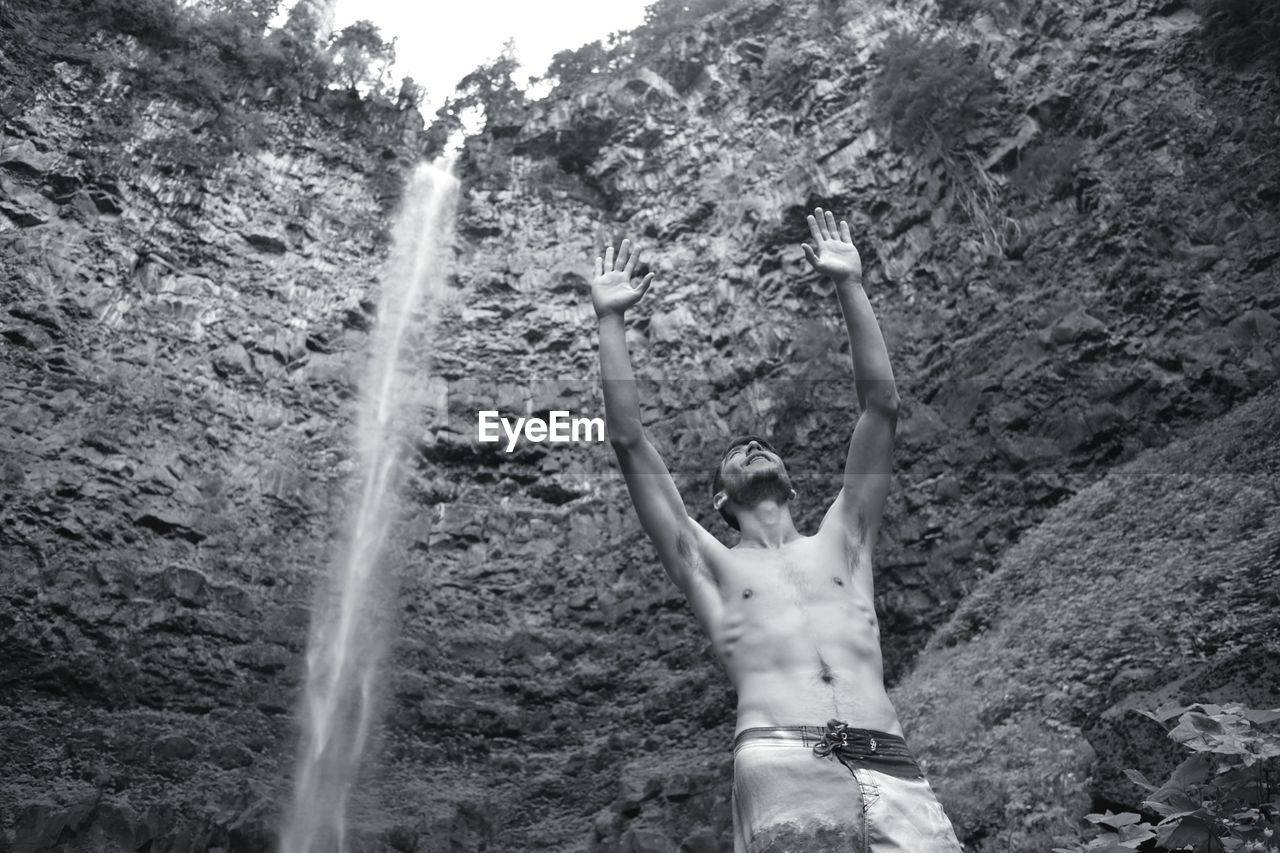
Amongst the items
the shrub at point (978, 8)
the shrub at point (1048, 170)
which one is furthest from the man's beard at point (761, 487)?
the shrub at point (978, 8)

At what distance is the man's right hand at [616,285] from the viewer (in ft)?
9.59

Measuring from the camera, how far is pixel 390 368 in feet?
51.7

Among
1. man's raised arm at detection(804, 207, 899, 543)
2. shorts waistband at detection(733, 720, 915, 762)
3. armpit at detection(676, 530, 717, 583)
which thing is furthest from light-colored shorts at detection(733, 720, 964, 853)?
man's raised arm at detection(804, 207, 899, 543)

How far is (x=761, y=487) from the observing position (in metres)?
2.79

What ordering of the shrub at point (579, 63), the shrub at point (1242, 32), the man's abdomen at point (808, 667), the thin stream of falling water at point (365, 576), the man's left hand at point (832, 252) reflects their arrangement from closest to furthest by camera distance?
the man's abdomen at point (808, 667)
the man's left hand at point (832, 252)
the thin stream of falling water at point (365, 576)
the shrub at point (1242, 32)
the shrub at point (579, 63)

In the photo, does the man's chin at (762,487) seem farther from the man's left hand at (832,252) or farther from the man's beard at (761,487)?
the man's left hand at (832,252)

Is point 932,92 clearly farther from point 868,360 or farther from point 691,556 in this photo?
point 691,556

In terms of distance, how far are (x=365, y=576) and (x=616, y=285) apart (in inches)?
435

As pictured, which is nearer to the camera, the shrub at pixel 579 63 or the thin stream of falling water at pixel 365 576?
the thin stream of falling water at pixel 365 576

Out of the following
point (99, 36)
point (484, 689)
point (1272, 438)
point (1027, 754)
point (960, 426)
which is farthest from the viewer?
point (99, 36)

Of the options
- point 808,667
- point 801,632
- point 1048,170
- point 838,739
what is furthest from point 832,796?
point 1048,170

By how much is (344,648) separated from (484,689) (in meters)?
1.89

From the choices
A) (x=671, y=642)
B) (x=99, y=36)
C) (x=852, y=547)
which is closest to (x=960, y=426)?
(x=671, y=642)

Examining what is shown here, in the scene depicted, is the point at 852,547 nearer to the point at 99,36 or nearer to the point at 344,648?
the point at 344,648
